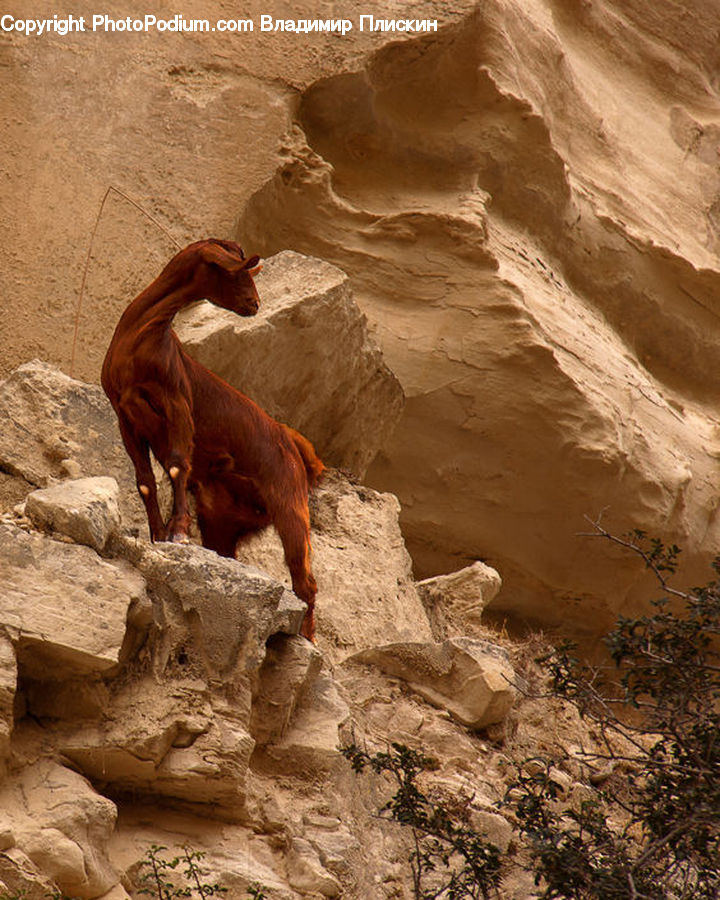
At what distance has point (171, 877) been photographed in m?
4.02

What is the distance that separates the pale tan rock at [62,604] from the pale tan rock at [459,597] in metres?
3.38

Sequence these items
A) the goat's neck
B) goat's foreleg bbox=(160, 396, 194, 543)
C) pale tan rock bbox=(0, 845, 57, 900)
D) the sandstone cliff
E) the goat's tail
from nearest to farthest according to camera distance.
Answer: pale tan rock bbox=(0, 845, 57, 900)
goat's foreleg bbox=(160, 396, 194, 543)
the goat's neck
the goat's tail
the sandstone cliff

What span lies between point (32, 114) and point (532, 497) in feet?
12.4

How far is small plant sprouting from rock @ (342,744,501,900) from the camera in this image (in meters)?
4.16

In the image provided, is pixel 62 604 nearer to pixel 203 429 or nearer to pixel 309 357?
pixel 203 429

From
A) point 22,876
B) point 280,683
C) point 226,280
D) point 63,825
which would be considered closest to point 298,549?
point 226,280

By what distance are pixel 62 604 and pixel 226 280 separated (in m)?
2.02

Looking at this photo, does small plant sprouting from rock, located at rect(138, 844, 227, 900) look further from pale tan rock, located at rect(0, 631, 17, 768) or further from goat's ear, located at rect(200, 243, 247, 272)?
goat's ear, located at rect(200, 243, 247, 272)

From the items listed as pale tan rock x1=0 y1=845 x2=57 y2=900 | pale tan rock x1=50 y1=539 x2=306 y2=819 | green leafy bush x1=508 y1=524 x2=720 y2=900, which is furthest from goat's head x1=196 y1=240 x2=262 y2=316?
pale tan rock x1=0 y1=845 x2=57 y2=900

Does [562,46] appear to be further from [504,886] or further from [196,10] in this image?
[504,886]

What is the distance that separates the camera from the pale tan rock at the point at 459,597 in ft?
25.0

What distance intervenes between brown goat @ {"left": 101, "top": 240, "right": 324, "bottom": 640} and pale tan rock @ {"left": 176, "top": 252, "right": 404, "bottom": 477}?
0.98m

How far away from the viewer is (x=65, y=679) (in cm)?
421

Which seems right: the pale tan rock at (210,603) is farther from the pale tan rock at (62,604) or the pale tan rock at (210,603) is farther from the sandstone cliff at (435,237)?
the sandstone cliff at (435,237)
